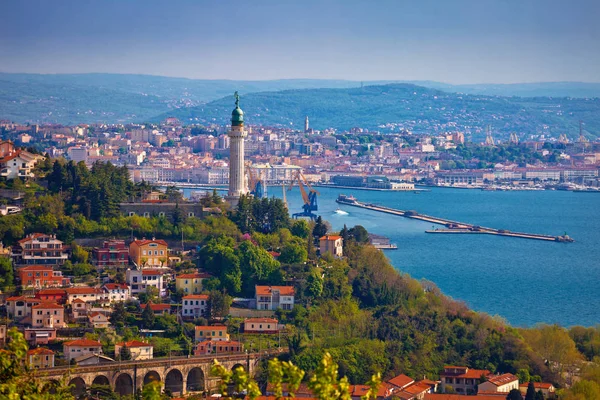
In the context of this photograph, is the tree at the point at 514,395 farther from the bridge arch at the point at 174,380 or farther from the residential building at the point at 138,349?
the residential building at the point at 138,349

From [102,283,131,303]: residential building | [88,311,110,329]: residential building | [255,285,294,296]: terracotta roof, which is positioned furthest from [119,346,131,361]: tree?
[255,285,294,296]: terracotta roof

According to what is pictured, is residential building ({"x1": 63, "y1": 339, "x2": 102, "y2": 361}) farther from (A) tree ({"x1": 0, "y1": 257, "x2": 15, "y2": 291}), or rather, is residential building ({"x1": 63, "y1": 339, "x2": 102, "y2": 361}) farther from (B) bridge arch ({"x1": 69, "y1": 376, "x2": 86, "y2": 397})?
(A) tree ({"x1": 0, "y1": 257, "x2": 15, "y2": 291})

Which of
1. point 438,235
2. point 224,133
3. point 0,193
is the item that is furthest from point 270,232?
point 224,133

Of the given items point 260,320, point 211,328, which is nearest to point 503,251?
point 260,320

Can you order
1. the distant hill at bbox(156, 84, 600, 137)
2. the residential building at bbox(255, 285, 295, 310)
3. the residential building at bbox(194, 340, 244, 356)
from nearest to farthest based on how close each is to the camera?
1. the residential building at bbox(194, 340, 244, 356)
2. the residential building at bbox(255, 285, 295, 310)
3. the distant hill at bbox(156, 84, 600, 137)

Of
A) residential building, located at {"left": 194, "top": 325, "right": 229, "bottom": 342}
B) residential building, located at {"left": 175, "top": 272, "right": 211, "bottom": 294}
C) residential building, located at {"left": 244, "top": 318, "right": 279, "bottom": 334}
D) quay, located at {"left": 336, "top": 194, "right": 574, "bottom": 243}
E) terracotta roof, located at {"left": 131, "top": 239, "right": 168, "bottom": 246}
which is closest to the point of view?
residential building, located at {"left": 194, "top": 325, "right": 229, "bottom": 342}

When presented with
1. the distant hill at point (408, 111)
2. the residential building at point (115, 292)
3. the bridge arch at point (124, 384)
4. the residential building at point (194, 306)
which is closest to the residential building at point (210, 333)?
the residential building at point (194, 306)

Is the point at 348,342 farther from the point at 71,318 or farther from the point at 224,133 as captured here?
the point at 224,133
